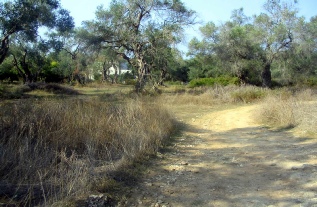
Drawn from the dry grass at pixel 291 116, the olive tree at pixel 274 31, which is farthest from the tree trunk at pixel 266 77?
the dry grass at pixel 291 116

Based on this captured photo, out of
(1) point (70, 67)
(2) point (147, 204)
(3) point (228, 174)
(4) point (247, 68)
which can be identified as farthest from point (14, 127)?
(1) point (70, 67)

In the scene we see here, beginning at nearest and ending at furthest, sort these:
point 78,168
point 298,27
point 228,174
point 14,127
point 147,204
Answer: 1. point 147,204
2. point 78,168
3. point 228,174
4. point 14,127
5. point 298,27

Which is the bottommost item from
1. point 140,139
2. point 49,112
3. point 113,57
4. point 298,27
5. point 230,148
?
point 230,148

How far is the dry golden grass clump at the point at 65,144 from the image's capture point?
3875mm

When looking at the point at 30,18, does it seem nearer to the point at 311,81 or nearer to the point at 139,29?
the point at 139,29

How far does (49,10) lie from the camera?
60.6 ft

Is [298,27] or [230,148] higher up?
[298,27]

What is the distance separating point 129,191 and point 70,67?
132ft

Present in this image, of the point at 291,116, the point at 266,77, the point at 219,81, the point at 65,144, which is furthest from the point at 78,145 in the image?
the point at 219,81

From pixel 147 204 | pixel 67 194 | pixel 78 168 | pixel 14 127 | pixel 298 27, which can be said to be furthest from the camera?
pixel 298 27

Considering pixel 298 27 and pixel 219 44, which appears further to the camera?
pixel 219 44

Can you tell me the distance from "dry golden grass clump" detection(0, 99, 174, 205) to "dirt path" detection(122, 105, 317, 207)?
0.66 metres

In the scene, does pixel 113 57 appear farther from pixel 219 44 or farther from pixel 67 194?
pixel 67 194

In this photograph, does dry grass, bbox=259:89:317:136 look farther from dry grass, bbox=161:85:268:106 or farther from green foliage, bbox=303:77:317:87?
green foliage, bbox=303:77:317:87
